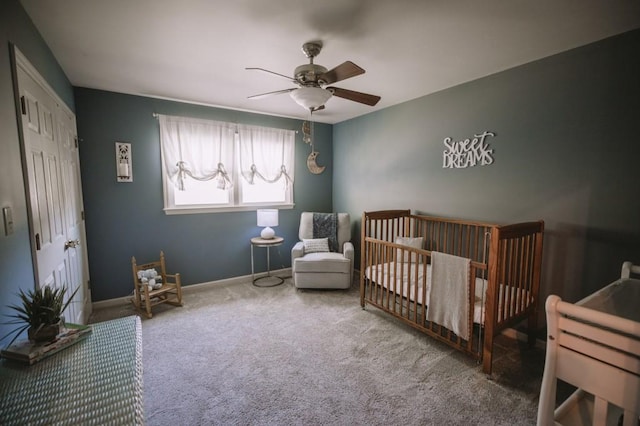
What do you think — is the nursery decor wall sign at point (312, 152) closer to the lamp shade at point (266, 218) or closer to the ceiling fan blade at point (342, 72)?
the lamp shade at point (266, 218)

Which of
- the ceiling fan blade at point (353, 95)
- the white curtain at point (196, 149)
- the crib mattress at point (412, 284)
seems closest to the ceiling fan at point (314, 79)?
the ceiling fan blade at point (353, 95)

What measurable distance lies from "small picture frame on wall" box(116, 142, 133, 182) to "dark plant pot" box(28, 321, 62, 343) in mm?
2578

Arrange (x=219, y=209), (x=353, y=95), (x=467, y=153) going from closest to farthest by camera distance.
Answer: (x=353, y=95) < (x=467, y=153) < (x=219, y=209)

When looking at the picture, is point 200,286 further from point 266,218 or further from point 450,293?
point 450,293

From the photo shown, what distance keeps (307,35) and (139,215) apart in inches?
114

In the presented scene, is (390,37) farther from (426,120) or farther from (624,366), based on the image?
(624,366)

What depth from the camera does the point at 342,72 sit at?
196 cm

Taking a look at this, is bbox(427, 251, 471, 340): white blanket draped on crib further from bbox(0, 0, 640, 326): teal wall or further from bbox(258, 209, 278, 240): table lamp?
bbox(258, 209, 278, 240): table lamp

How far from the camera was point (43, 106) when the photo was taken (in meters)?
2.03

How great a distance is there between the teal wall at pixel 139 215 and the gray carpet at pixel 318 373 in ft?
2.17

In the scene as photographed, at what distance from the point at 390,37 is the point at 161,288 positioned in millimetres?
3405

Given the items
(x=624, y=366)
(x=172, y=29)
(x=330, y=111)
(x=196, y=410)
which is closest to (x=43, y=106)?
(x=172, y=29)

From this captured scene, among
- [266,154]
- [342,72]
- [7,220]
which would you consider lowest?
[7,220]

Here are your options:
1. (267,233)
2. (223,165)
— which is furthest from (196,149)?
(267,233)
